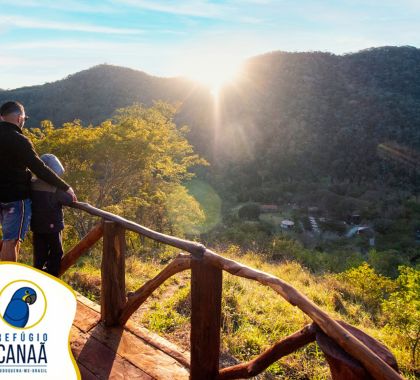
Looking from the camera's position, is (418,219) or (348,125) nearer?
(418,219)

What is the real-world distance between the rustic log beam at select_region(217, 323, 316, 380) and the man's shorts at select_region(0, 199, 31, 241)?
2.07 m

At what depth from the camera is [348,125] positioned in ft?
213

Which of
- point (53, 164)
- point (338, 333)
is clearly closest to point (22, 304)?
point (53, 164)

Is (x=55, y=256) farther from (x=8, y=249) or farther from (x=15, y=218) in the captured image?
(x=15, y=218)

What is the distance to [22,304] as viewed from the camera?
2184 mm

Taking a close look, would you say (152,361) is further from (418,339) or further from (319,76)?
(319,76)

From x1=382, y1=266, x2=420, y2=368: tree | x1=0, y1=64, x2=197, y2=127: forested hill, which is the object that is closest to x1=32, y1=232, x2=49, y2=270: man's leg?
x1=382, y1=266, x2=420, y2=368: tree

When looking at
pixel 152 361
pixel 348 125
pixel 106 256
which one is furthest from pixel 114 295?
pixel 348 125

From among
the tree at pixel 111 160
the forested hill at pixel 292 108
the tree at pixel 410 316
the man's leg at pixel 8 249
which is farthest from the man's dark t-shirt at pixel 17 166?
the forested hill at pixel 292 108

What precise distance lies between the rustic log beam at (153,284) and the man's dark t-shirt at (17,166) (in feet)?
3.54

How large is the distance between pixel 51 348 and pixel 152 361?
763 millimetres

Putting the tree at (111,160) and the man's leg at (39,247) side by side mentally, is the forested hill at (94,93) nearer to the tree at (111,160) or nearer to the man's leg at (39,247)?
the tree at (111,160)

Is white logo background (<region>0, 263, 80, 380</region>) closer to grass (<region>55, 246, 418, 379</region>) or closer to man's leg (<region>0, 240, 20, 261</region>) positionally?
man's leg (<region>0, 240, 20, 261</region>)

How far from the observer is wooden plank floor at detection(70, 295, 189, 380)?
Result: 2.49 metres
